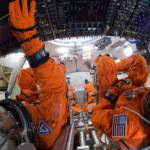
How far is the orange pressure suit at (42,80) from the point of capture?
159cm

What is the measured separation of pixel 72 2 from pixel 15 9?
0.58 meters

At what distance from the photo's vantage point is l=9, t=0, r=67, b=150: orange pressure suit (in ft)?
5.22

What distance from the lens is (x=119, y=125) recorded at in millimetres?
1896

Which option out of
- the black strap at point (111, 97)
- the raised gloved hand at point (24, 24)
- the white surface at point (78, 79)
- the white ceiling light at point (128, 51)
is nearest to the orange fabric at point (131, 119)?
the black strap at point (111, 97)

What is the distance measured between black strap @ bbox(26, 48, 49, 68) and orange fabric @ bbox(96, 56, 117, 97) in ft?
4.65

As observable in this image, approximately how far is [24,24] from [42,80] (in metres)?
0.45

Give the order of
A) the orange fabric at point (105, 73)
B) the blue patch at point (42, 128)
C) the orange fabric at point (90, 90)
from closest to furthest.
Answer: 1. the blue patch at point (42, 128)
2. the orange fabric at point (105, 73)
3. the orange fabric at point (90, 90)

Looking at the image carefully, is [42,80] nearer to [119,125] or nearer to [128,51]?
[119,125]

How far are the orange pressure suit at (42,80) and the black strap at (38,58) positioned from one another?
12 millimetres

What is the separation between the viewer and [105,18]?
228 cm

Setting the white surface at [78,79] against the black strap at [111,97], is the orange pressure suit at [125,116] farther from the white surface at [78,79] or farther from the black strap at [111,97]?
the white surface at [78,79]

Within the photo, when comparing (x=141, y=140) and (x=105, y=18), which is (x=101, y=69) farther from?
(x=141, y=140)

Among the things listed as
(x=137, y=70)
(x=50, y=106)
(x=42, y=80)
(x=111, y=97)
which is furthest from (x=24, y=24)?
(x=137, y=70)

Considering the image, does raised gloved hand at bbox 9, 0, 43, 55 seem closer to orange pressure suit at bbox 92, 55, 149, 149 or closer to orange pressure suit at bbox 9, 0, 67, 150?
orange pressure suit at bbox 9, 0, 67, 150
